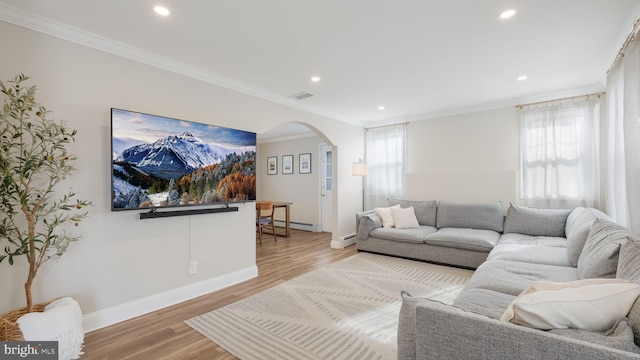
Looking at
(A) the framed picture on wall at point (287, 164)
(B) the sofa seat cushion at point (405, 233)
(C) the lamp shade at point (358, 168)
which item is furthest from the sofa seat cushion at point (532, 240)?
(A) the framed picture on wall at point (287, 164)

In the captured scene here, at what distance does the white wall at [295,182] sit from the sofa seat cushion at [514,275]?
4.70m

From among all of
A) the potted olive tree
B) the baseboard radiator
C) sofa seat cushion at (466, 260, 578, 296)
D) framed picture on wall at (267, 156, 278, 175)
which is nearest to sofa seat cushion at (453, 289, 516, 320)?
sofa seat cushion at (466, 260, 578, 296)

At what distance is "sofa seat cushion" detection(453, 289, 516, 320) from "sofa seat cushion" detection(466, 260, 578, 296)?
13cm

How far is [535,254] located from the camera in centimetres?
275

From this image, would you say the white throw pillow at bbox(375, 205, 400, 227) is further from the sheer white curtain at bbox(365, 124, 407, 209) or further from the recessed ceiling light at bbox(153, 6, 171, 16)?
the recessed ceiling light at bbox(153, 6, 171, 16)

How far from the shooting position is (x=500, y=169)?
4.41 meters

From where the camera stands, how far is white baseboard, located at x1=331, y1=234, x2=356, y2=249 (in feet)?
16.5

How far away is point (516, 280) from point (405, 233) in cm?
211

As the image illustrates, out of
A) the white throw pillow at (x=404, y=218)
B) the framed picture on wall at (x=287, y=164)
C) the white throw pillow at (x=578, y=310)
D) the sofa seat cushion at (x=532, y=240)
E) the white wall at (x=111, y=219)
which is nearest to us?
the white throw pillow at (x=578, y=310)

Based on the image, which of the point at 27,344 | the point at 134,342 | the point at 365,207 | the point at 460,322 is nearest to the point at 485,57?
the point at 460,322

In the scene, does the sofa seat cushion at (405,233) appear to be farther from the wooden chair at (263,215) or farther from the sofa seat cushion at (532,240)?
the wooden chair at (263,215)

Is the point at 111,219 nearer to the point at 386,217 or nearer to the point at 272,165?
the point at 386,217

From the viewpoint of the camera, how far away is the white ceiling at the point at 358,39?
200 cm

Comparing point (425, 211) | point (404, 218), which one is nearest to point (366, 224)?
point (404, 218)
